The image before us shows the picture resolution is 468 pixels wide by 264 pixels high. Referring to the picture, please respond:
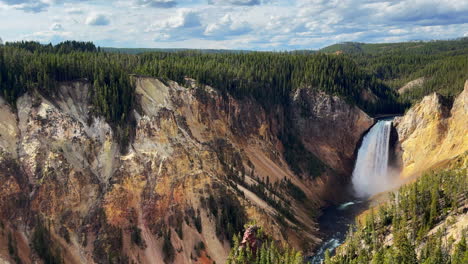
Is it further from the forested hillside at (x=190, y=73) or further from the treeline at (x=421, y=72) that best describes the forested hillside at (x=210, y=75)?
the treeline at (x=421, y=72)

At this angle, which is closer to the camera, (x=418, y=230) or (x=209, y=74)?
(x=418, y=230)

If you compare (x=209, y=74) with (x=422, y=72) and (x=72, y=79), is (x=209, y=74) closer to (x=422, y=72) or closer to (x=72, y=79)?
(x=72, y=79)

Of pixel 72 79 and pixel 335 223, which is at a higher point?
pixel 72 79

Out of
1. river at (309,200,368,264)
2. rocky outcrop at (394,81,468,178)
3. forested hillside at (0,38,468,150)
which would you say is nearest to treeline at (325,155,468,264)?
river at (309,200,368,264)

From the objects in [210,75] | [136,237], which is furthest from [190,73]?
[136,237]

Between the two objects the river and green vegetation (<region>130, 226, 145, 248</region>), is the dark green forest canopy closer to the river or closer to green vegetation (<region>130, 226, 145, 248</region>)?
green vegetation (<region>130, 226, 145, 248</region>)

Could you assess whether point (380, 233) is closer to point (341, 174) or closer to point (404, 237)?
point (404, 237)

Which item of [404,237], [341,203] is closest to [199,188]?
[404,237]
